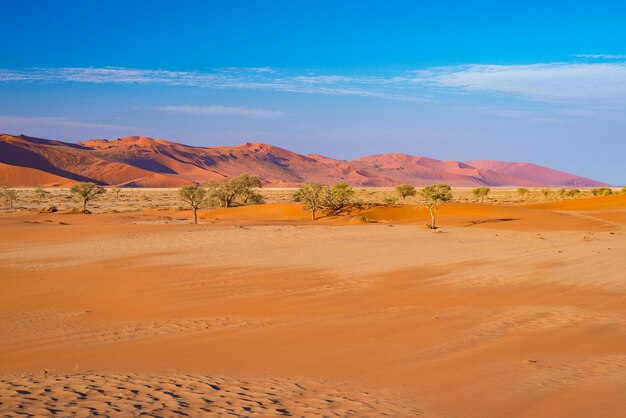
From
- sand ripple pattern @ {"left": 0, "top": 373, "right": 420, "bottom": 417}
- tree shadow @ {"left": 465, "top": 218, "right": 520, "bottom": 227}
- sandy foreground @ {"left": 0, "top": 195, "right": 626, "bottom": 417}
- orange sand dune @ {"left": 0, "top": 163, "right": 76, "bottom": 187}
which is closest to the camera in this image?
sand ripple pattern @ {"left": 0, "top": 373, "right": 420, "bottom": 417}

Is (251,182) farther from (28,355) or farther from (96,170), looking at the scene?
(96,170)

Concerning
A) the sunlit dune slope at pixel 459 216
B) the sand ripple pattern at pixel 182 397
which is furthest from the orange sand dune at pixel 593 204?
the sand ripple pattern at pixel 182 397

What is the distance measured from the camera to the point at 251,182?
57.8 meters

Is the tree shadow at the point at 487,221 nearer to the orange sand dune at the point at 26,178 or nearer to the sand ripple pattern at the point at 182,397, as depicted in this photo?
the sand ripple pattern at the point at 182,397

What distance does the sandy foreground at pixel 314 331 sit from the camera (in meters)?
6.46

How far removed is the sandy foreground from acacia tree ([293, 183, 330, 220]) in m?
20.7

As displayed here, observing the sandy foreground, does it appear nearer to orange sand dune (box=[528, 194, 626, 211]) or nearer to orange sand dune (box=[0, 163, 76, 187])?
orange sand dune (box=[528, 194, 626, 211])

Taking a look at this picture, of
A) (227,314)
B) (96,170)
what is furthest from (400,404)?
(96,170)

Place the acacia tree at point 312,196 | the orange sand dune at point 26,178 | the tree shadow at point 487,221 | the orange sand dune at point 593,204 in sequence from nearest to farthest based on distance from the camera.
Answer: the tree shadow at point 487,221
the acacia tree at point 312,196
the orange sand dune at point 593,204
the orange sand dune at point 26,178

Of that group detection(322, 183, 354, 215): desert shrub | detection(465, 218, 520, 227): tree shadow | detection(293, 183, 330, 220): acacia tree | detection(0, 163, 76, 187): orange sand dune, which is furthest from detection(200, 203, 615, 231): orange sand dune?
detection(0, 163, 76, 187): orange sand dune

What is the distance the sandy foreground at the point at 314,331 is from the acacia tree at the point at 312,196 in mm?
20746

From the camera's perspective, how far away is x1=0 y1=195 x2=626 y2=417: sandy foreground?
6457 millimetres

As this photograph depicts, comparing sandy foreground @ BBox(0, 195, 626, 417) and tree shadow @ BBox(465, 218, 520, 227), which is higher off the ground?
tree shadow @ BBox(465, 218, 520, 227)

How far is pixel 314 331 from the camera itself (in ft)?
32.3
